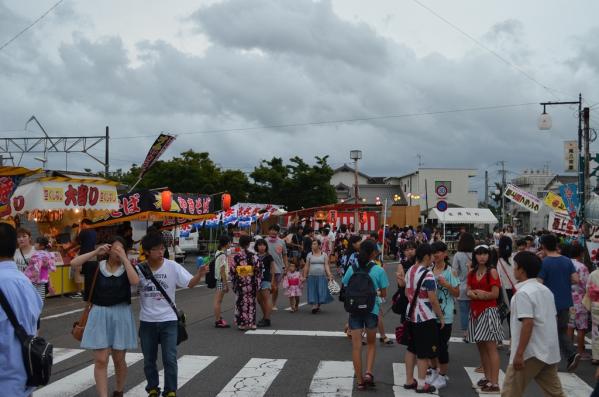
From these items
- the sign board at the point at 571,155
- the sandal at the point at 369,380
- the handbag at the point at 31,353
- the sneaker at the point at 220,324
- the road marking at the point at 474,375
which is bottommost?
the sneaker at the point at 220,324

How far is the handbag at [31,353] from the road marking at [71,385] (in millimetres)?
3177

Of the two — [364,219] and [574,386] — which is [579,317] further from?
[364,219]

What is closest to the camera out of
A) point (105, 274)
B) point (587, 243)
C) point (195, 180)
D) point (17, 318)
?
point (17, 318)

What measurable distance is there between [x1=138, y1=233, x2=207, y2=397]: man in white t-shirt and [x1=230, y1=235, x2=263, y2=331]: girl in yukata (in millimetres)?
4540

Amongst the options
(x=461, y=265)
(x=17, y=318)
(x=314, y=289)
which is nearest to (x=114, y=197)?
(x=314, y=289)

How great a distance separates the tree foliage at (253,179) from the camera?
43.2 metres

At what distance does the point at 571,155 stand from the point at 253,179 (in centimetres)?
2487

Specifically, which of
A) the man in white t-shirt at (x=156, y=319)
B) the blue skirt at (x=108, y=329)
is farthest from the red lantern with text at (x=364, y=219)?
the blue skirt at (x=108, y=329)

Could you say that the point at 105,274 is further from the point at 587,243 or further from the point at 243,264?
the point at 587,243

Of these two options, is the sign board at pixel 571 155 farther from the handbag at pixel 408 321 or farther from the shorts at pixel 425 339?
the shorts at pixel 425 339

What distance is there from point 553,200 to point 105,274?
16417 millimetres

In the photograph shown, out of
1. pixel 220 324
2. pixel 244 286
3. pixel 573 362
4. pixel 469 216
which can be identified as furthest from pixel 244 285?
pixel 469 216

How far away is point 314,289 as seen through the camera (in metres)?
12.4

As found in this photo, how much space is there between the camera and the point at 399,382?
23.2ft
